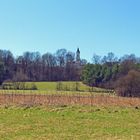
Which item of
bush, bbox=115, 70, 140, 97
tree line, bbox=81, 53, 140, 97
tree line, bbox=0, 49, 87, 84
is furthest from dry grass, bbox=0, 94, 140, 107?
tree line, bbox=0, 49, 87, 84

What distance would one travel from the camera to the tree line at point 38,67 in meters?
106

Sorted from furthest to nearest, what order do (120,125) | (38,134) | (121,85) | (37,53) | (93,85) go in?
1. (37,53)
2. (93,85)
3. (121,85)
4. (120,125)
5. (38,134)

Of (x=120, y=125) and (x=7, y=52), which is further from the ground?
(x=7, y=52)

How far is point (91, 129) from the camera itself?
50.3 feet

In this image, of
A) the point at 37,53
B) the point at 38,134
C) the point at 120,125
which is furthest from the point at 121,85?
the point at 37,53

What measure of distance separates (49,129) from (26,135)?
1.83 meters

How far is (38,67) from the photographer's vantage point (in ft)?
378

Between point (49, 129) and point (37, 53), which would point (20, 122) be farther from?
point (37, 53)

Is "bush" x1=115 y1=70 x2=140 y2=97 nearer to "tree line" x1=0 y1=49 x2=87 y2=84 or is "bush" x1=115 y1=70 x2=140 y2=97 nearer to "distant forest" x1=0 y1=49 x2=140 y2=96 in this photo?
"distant forest" x1=0 y1=49 x2=140 y2=96

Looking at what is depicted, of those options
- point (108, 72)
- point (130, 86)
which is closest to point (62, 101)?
point (130, 86)

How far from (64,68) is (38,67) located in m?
8.88

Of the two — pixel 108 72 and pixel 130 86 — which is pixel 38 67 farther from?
pixel 130 86

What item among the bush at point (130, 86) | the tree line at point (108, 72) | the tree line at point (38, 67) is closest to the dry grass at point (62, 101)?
the bush at point (130, 86)

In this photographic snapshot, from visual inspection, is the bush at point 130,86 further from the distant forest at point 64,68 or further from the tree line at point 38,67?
the tree line at point 38,67
